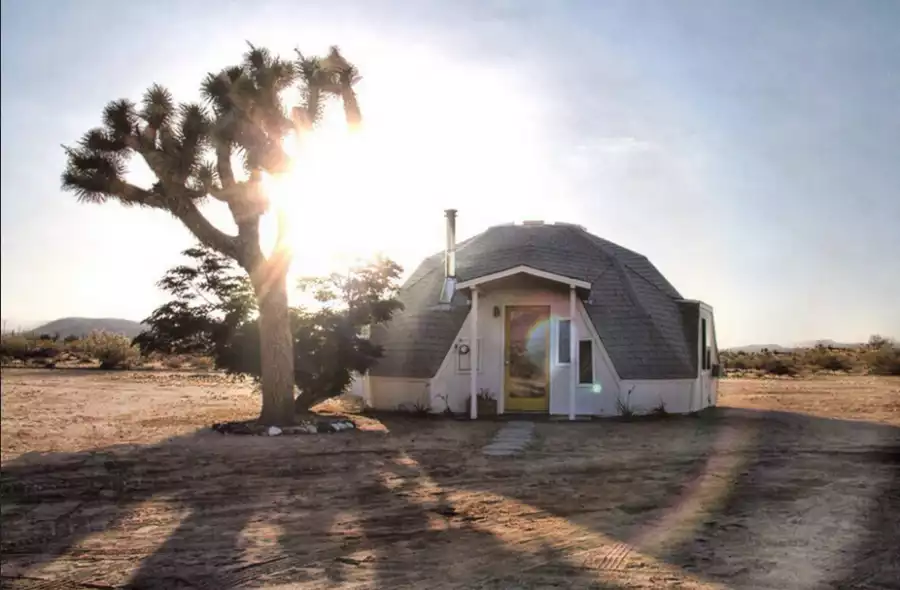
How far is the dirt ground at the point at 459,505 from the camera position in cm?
512

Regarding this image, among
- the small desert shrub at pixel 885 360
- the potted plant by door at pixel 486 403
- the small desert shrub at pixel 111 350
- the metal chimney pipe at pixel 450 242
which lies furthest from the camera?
the small desert shrub at pixel 111 350

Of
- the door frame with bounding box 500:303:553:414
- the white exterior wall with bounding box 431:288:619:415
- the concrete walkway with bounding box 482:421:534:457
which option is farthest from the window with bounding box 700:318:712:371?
the concrete walkway with bounding box 482:421:534:457

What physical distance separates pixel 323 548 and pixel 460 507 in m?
1.76

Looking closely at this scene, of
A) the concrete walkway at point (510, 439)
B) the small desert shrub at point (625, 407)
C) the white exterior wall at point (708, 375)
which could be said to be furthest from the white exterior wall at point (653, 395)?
the concrete walkway at point (510, 439)

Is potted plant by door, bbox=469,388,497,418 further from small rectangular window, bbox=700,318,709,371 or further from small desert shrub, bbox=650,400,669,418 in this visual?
small rectangular window, bbox=700,318,709,371

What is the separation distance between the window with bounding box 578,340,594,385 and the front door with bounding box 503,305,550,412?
2.11ft

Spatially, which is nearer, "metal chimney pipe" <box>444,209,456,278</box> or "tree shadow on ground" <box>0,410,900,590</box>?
"tree shadow on ground" <box>0,410,900,590</box>

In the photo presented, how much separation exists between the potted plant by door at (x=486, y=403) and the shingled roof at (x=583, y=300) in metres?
1.09

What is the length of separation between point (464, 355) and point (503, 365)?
0.82 metres

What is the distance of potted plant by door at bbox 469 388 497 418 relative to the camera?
1598cm

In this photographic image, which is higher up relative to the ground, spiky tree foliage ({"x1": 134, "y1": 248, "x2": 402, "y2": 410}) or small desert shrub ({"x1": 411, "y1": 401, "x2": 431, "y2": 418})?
spiky tree foliage ({"x1": 134, "y1": 248, "x2": 402, "y2": 410})

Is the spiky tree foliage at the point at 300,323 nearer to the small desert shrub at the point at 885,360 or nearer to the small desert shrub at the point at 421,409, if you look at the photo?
the small desert shrub at the point at 421,409

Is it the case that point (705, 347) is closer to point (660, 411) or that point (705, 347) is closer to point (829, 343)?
point (660, 411)

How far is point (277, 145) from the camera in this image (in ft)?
38.5
